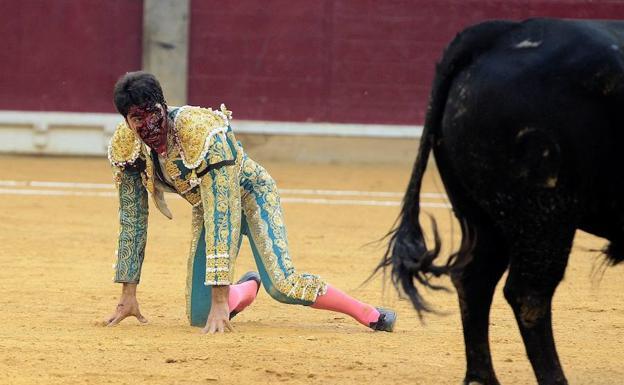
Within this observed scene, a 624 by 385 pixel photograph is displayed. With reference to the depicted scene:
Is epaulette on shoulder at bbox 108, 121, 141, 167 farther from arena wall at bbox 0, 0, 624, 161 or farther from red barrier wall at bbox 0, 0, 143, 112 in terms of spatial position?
red barrier wall at bbox 0, 0, 143, 112

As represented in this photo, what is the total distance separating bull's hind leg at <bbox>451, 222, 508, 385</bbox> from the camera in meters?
3.60

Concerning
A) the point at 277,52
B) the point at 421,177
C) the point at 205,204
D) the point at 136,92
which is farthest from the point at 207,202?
the point at 277,52

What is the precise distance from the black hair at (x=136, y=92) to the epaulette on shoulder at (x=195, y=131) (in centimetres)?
16

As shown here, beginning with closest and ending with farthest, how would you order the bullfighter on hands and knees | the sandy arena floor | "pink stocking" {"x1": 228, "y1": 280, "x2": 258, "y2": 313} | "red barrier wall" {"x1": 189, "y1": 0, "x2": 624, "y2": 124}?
the sandy arena floor < the bullfighter on hands and knees < "pink stocking" {"x1": 228, "y1": 280, "x2": 258, "y2": 313} < "red barrier wall" {"x1": 189, "y1": 0, "x2": 624, "y2": 124}

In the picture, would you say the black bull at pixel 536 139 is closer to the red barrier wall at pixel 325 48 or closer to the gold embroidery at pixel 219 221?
the gold embroidery at pixel 219 221

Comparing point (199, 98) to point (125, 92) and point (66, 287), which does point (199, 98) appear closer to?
point (66, 287)

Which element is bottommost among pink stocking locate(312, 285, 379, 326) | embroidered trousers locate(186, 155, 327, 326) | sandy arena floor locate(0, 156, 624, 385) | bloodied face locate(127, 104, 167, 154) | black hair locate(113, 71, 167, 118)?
sandy arena floor locate(0, 156, 624, 385)

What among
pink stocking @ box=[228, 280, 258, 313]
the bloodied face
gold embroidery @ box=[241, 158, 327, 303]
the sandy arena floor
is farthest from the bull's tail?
pink stocking @ box=[228, 280, 258, 313]

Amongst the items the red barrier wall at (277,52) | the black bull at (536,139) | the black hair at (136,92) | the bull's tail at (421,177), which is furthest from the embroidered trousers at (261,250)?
the red barrier wall at (277,52)

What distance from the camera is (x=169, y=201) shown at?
8.82m

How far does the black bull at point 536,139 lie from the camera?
3262 millimetres

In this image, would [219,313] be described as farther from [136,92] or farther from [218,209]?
[136,92]

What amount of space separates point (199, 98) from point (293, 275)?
23.5ft

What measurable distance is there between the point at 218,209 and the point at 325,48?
287 inches
